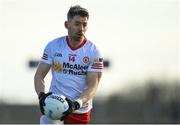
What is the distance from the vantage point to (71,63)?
448 inches

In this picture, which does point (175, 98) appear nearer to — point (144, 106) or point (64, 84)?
point (144, 106)

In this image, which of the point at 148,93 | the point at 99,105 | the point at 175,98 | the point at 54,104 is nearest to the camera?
the point at 54,104

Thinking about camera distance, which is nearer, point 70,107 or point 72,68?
point 70,107

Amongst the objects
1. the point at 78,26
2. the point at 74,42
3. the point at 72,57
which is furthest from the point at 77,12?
the point at 72,57

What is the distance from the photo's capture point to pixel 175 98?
55.3 metres

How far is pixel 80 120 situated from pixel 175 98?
4410 cm

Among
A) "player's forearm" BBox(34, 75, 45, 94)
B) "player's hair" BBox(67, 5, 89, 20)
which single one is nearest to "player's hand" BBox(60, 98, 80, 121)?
"player's forearm" BBox(34, 75, 45, 94)

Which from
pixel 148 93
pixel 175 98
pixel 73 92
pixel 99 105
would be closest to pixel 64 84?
pixel 73 92

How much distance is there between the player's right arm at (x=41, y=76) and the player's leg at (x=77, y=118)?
489 mm

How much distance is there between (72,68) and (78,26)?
56 cm

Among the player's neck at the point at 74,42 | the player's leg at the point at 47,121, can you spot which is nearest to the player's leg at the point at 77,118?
the player's leg at the point at 47,121

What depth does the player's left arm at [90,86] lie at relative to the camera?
11344mm

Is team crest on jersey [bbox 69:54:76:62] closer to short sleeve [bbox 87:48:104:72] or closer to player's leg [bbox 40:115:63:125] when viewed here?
short sleeve [bbox 87:48:104:72]

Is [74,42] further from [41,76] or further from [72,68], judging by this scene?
[41,76]
